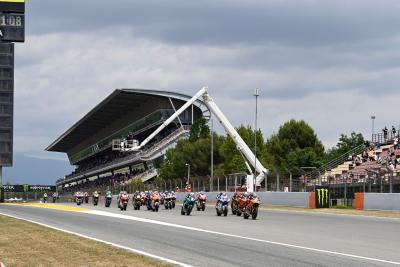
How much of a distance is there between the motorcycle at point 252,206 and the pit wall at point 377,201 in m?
9.35

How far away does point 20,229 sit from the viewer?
21984 millimetres

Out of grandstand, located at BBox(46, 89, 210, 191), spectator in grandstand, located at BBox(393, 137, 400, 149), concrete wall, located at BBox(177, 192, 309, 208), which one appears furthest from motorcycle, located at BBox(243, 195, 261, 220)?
grandstand, located at BBox(46, 89, 210, 191)

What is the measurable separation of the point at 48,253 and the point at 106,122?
117618mm

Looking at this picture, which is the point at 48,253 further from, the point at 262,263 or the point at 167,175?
the point at 167,175

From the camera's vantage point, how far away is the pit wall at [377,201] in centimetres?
3576

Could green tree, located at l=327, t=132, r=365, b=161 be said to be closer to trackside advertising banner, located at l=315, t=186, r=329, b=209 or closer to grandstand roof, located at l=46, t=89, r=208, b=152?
grandstand roof, located at l=46, t=89, r=208, b=152

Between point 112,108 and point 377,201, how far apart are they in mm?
84689

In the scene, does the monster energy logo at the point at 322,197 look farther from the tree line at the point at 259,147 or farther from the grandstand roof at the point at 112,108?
the grandstand roof at the point at 112,108

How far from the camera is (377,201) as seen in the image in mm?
37312

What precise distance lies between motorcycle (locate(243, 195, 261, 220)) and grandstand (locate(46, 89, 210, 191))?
181 ft

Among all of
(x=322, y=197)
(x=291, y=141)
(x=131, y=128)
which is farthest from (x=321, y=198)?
(x=131, y=128)

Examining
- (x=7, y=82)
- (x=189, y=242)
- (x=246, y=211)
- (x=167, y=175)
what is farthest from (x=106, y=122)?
(x=189, y=242)

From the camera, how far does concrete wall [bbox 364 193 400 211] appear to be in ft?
117

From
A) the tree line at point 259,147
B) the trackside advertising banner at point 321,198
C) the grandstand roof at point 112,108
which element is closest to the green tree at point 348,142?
the tree line at point 259,147
